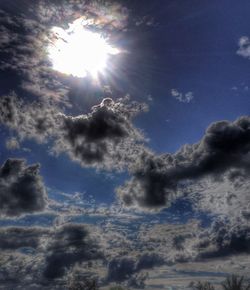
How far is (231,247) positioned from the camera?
46.4 metres

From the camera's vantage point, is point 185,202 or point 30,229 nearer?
point 185,202

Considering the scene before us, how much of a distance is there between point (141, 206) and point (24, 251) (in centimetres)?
2451

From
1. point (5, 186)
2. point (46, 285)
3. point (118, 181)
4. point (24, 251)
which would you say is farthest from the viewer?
point (46, 285)

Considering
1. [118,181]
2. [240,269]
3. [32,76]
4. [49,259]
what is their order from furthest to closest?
[240,269], [49,259], [118,181], [32,76]

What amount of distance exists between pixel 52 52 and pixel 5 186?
1926 centimetres

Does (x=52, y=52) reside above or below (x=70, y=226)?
above

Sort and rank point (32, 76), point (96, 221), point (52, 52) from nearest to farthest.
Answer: point (52, 52)
point (32, 76)
point (96, 221)

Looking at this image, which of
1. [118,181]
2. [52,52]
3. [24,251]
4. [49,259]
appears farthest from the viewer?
[49,259]

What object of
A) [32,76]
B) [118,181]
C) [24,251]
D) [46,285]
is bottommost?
[46,285]

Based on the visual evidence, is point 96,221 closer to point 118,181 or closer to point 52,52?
point 118,181

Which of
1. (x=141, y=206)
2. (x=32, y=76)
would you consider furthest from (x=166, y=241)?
(x=32, y=76)

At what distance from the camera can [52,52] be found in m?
17.0

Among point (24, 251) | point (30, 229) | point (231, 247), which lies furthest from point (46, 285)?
point (231, 247)

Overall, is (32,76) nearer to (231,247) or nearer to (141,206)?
(141,206)
